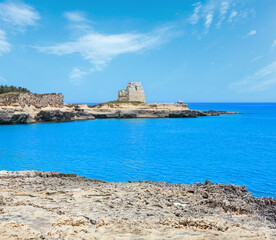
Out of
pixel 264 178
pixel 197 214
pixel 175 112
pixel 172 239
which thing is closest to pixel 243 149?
pixel 264 178

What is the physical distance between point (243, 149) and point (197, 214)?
24.4 metres

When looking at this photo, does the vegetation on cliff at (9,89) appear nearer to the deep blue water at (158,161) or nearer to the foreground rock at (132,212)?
the deep blue water at (158,161)

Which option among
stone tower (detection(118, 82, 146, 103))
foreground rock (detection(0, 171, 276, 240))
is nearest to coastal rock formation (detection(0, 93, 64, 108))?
stone tower (detection(118, 82, 146, 103))

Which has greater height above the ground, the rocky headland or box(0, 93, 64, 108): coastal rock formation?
box(0, 93, 64, 108): coastal rock formation

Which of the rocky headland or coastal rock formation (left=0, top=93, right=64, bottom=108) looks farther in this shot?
coastal rock formation (left=0, top=93, right=64, bottom=108)

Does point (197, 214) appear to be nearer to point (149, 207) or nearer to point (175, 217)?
point (175, 217)

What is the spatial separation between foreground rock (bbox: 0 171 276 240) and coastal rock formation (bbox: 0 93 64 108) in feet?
184

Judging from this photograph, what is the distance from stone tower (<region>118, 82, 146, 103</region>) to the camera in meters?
94.6

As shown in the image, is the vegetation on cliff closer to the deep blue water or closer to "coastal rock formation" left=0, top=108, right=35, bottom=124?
"coastal rock formation" left=0, top=108, right=35, bottom=124

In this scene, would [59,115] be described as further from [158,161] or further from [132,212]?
[132,212]

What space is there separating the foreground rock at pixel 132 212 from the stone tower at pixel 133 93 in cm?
8431

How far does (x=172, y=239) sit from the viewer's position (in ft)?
17.6

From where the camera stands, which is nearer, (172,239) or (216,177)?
(172,239)

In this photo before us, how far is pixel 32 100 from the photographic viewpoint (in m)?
65.4
